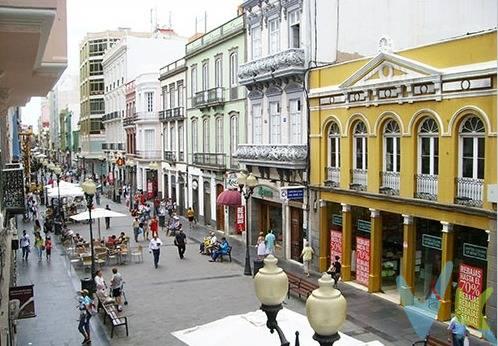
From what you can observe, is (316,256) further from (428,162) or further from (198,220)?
(198,220)

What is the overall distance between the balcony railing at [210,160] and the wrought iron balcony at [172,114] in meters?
4.52

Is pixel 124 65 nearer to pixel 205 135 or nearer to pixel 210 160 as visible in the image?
pixel 205 135

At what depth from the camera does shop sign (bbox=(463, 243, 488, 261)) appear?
16625 millimetres

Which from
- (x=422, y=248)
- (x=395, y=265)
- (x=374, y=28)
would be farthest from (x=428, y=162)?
(x=374, y=28)

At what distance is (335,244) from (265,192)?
6442 millimetres

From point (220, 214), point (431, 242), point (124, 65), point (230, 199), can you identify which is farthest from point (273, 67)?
point (124, 65)

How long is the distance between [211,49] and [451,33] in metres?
15.3

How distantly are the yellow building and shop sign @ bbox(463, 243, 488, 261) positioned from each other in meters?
0.04

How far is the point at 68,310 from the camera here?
1952cm

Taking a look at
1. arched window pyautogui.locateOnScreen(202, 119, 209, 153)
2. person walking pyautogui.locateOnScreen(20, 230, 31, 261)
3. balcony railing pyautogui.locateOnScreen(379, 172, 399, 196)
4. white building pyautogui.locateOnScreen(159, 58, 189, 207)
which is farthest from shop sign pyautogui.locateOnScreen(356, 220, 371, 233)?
white building pyautogui.locateOnScreen(159, 58, 189, 207)

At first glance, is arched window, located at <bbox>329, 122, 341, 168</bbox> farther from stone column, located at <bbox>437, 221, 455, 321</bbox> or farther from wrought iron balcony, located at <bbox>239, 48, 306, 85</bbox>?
stone column, located at <bbox>437, 221, 455, 321</bbox>

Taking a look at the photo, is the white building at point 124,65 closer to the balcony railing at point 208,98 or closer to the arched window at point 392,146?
the balcony railing at point 208,98

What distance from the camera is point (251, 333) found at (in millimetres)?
10844

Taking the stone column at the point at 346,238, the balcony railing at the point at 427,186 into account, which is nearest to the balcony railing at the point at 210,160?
the stone column at the point at 346,238
